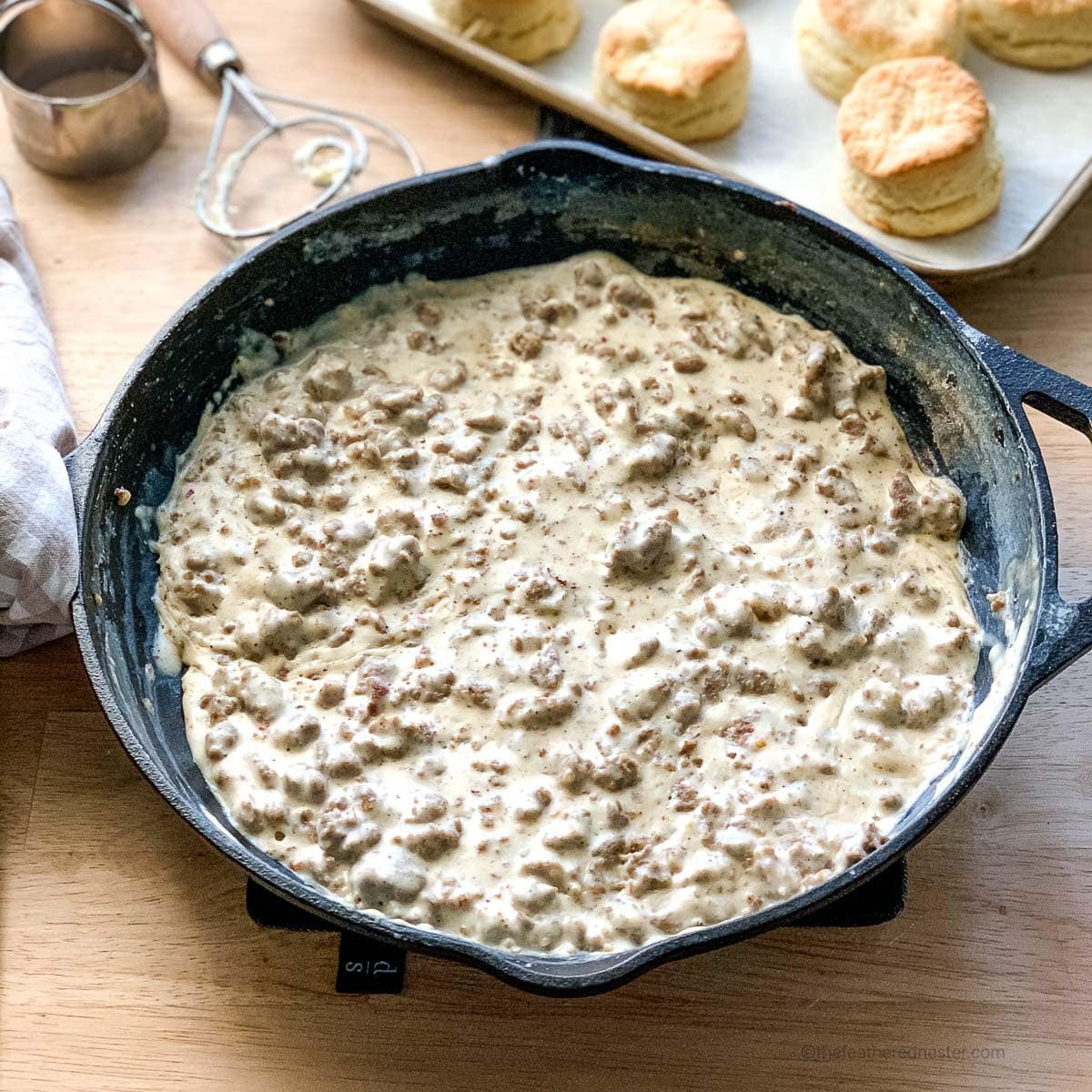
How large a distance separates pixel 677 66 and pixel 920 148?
0.36 meters

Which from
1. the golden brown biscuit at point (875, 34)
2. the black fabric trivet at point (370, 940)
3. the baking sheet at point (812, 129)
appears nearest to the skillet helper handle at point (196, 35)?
the baking sheet at point (812, 129)

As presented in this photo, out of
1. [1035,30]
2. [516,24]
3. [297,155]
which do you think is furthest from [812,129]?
[297,155]

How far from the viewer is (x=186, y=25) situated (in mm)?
1988

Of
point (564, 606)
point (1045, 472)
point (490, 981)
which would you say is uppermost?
point (1045, 472)

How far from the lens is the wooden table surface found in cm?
133

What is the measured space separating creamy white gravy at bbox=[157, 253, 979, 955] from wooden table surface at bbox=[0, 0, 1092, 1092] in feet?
0.47

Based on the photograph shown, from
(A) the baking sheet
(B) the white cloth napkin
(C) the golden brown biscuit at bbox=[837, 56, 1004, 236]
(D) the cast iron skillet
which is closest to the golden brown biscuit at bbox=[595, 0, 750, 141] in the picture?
(A) the baking sheet

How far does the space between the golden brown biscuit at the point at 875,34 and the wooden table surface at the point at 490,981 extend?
93 centimetres

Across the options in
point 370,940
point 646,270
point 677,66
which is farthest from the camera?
point 677,66

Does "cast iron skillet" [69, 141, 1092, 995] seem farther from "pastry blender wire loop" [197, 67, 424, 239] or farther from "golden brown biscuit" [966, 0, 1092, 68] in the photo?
"golden brown biscuit" [966, 0, 1092, 68]

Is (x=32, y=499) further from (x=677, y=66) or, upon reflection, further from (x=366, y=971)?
(x=677, y=66)

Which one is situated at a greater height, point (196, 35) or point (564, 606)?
point (196, 35)

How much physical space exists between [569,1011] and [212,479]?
72 centimetres

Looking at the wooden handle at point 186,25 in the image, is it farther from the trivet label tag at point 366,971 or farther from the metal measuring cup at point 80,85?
the trivet label tag at point 366,971
